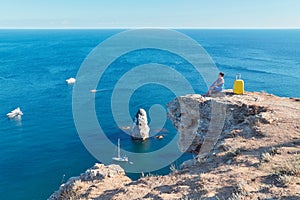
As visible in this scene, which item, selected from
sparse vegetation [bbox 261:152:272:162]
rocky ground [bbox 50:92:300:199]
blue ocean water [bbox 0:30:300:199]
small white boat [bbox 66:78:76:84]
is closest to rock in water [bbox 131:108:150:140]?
blue ocean water [bbox 0:30:300:199]

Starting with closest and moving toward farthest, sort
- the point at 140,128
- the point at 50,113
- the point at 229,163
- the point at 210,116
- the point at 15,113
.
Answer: the point at 229,163 < the point at 210,116 < the point at 140,128 < the point at 15,113 < the point at 50,113

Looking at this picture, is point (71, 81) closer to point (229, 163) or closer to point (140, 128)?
point (140, 128)

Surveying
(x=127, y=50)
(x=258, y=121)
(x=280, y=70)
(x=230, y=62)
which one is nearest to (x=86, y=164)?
(x=258, y=121)

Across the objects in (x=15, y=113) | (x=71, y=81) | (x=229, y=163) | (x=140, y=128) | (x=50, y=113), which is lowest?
(x=140, y=128)

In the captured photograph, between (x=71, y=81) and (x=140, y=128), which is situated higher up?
(x=71, y=81)

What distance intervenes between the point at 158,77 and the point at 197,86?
11740 millimetres

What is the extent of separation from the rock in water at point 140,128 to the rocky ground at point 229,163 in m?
29.4

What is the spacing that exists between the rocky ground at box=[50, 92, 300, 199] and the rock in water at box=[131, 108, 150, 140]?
29.4m

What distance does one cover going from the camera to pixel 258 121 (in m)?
12.1

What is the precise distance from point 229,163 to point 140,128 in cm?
3587

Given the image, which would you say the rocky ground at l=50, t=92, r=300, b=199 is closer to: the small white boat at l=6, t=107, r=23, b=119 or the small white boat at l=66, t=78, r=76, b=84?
the small white boat at l=6, t=107, r=23, b=119

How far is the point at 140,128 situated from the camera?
45094mm

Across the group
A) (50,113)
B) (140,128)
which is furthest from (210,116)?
(50,113)

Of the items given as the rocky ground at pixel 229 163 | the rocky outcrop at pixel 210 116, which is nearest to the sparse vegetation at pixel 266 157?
the rocky ground at pixel 229 163
